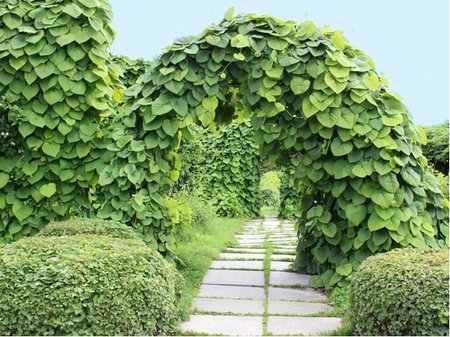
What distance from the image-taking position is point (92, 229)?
12.6ft

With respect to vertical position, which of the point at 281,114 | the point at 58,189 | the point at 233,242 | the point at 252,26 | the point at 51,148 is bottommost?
the point at 233,242

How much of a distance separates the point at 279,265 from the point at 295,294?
43.1 inches

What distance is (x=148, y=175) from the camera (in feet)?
14.3

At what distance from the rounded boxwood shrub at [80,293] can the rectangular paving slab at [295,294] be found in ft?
4.62

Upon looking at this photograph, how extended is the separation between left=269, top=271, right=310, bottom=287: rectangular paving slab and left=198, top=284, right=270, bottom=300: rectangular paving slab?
30 cm

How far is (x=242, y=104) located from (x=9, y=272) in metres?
2.59

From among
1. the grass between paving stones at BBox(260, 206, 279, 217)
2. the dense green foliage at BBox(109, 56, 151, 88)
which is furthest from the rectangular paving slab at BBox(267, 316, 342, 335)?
the grass between paving stones at BBox(260, 206, 279, 217)

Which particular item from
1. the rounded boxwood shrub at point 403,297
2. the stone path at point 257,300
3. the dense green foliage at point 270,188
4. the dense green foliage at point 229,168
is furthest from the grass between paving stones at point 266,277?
the dense green foliage at point 270,188

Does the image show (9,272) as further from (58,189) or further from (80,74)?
(80,74)

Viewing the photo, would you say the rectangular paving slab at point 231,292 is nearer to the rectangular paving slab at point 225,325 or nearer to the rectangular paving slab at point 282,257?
the rectangular paving slab at point 225,325

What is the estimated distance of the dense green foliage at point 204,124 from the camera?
13.7 feet

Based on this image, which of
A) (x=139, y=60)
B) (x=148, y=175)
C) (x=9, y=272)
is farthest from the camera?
(x=139, y=60)

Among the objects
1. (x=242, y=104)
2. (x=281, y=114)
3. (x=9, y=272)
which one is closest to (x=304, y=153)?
(x=281, y=114)

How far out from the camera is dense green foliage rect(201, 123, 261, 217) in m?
11.1
